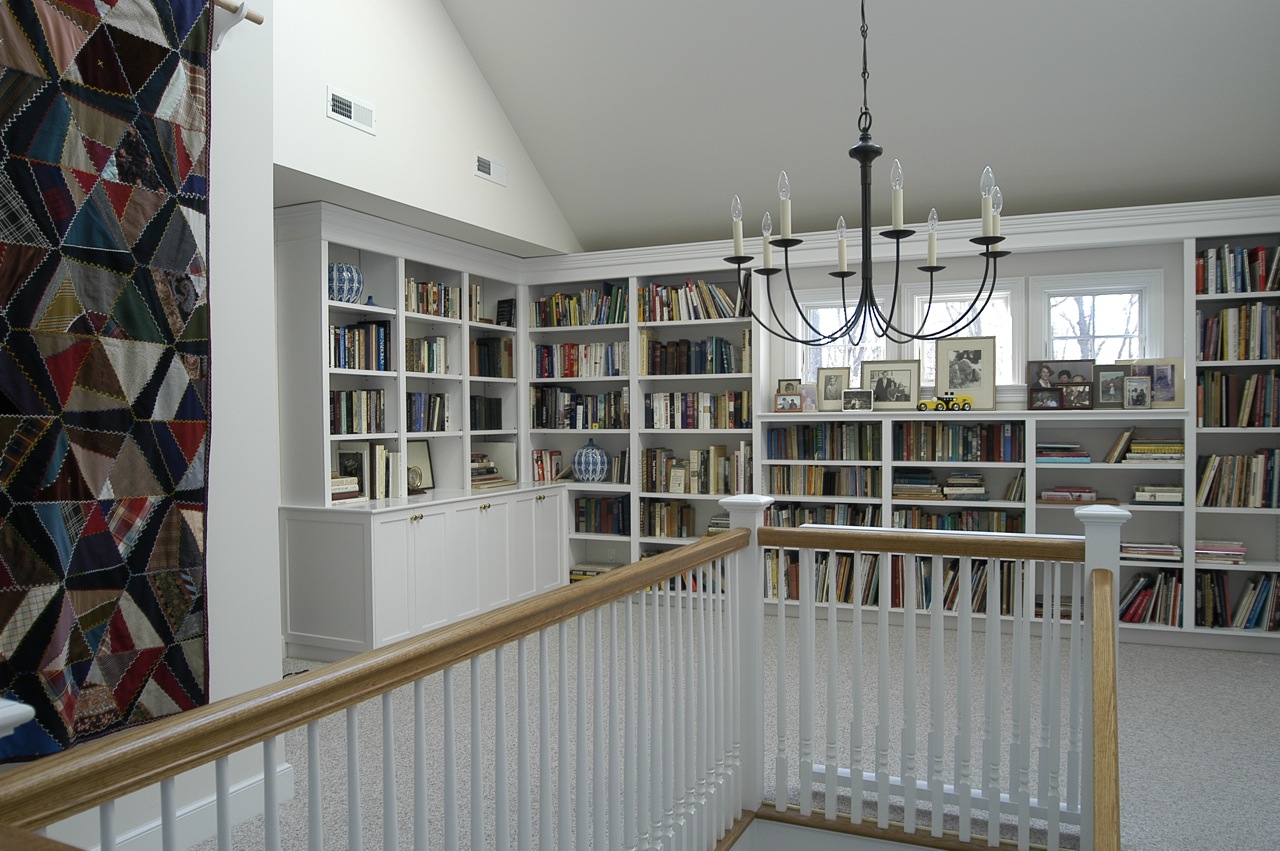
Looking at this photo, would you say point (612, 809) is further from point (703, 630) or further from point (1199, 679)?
point (1199, 679)

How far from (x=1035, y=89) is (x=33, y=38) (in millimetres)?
4245

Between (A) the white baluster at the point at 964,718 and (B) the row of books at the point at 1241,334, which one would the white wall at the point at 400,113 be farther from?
(B) the row of books at the point at 1241,334

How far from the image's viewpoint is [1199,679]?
425cm

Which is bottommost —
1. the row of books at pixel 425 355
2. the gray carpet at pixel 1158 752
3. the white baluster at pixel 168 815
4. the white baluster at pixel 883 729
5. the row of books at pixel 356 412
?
the gray carpet at pixel 1158 752

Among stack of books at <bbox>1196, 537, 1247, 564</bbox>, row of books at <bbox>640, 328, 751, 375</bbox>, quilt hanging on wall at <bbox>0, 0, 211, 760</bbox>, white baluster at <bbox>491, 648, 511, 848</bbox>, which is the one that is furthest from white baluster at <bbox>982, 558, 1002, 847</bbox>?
row of books at <bbox>640, 328, 751, 375</bbox>

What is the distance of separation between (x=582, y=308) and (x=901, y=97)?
2459mm

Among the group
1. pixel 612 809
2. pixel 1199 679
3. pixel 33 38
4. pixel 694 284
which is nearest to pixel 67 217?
Result: pixel 33 38

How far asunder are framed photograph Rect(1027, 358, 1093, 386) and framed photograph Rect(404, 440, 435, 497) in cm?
360

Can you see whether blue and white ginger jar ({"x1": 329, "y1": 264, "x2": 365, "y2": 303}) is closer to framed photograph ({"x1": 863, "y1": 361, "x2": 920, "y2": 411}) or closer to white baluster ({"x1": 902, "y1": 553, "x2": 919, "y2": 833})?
framed photograph ({"x1": 863, "y1": 361, "x2": 920, "y2": 411})

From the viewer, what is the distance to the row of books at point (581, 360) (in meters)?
6.04

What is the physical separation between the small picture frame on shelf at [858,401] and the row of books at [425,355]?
8.11ft

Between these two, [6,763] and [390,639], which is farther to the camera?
[390,639]

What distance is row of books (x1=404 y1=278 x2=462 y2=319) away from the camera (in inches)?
203

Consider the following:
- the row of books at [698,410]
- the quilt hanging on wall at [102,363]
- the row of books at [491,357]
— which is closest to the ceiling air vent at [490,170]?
the row of books at [491,357]
